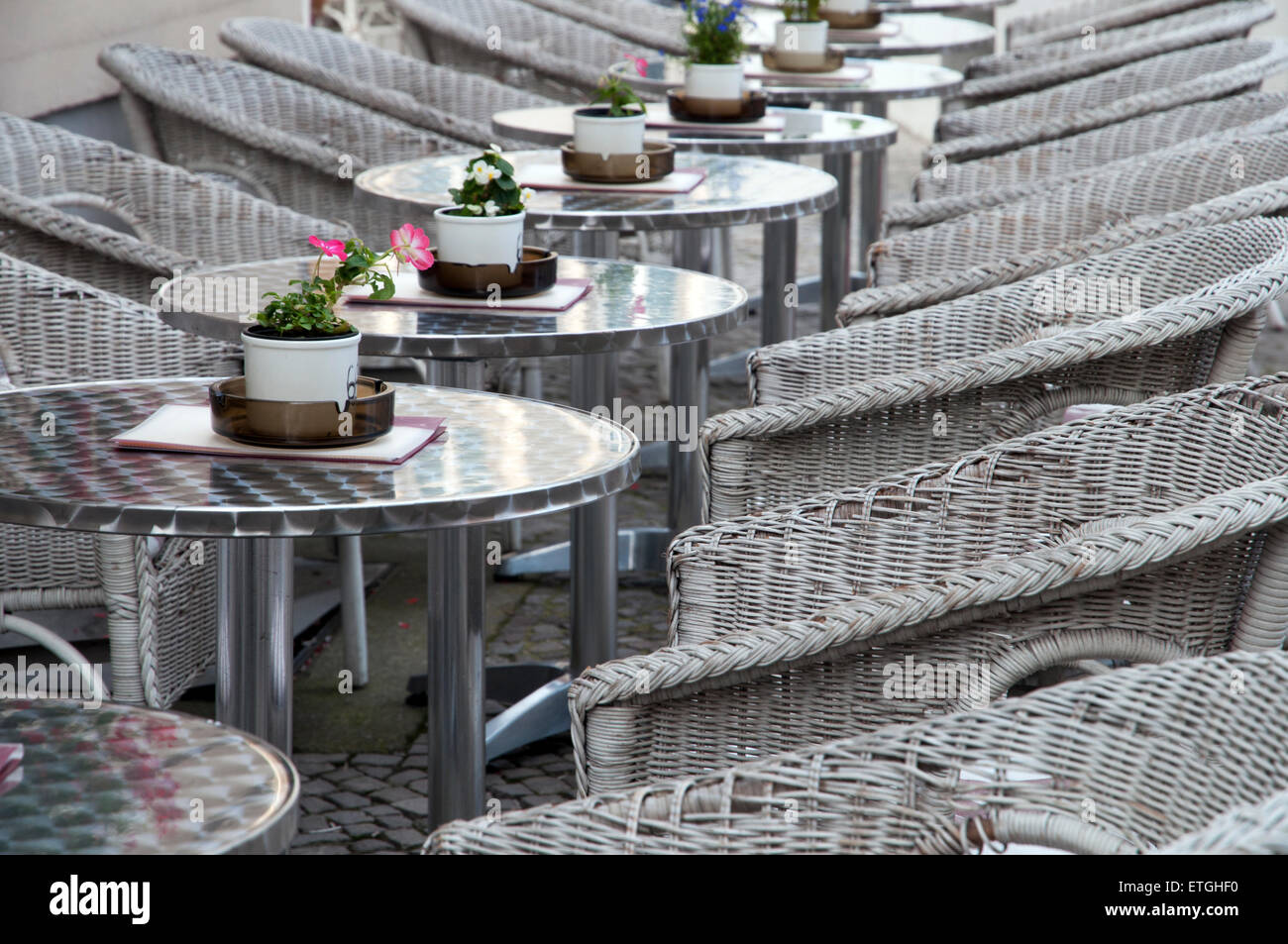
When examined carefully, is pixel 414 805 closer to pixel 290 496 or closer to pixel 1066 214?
pixel 290 496

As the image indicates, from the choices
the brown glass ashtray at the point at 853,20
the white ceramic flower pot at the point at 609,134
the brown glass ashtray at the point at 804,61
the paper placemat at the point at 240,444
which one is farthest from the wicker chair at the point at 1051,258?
the brown glass ashtray at the point at 853,20

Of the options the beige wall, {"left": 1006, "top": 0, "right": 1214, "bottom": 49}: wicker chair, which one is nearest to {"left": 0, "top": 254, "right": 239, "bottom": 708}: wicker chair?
the beige wall

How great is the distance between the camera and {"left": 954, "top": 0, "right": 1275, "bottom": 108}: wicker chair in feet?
16.3

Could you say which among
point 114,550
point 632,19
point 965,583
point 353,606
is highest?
point 632,19

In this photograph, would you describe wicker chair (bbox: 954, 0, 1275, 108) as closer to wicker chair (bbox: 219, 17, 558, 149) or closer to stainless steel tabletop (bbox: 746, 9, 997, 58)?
stainless steel tabletop (bbox: 746, 9, 997, 58)

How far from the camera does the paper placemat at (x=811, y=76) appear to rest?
4559 mm

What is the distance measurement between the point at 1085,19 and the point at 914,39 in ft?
4.11

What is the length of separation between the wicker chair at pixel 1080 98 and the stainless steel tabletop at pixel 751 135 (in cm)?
30

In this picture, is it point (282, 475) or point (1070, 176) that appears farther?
point (1070, 176)

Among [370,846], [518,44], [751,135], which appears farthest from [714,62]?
[370,846]

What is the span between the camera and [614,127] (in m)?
3.02
